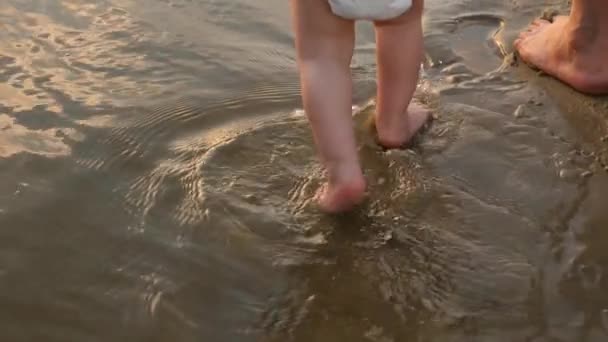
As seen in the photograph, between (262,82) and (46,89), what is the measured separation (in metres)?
0.59

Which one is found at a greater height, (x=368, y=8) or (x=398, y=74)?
(x=368, y=8)

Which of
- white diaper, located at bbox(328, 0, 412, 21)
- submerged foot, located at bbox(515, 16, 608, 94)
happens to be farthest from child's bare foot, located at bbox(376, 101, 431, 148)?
submerged foot, located at bbox(515, 16, 608, 94)

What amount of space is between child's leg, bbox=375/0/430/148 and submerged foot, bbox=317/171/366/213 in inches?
11.7

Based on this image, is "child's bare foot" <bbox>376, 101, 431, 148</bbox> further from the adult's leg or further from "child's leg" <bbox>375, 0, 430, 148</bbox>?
the adult's leg

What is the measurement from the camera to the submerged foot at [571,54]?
7.12ft

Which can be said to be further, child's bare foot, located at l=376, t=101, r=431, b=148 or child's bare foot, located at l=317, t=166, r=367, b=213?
child's bare foot, located at l=376, t=101, r=431, b=148

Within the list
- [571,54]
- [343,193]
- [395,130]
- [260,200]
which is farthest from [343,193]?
[571,54]

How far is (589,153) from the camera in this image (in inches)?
74.0

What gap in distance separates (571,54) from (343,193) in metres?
1.02

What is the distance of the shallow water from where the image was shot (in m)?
1.42

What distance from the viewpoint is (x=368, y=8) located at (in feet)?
4.98

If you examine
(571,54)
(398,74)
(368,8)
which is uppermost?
(368,8)

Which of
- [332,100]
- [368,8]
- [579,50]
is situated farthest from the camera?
[579,50]

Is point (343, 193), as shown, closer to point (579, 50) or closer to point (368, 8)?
point (368, 8)
